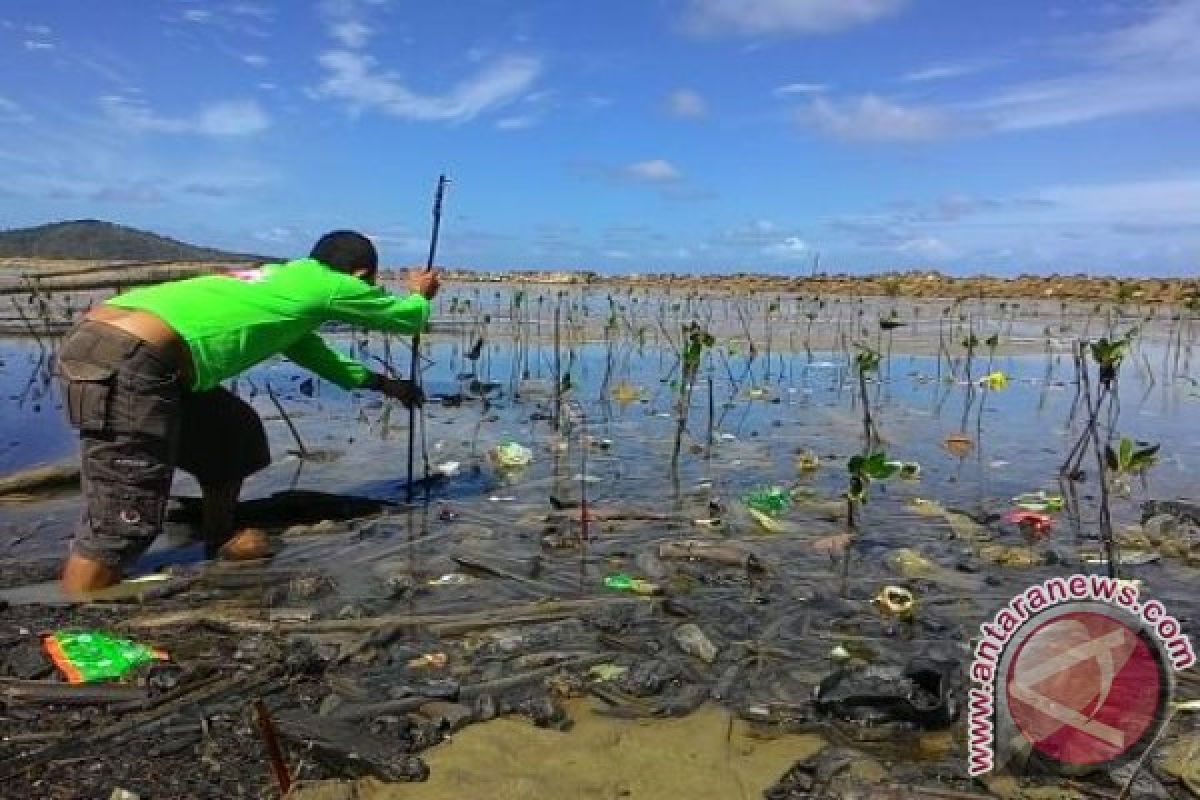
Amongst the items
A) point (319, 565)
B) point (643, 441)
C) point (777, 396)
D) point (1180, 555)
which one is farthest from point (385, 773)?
point (777, 396)

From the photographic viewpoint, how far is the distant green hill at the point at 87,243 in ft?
200

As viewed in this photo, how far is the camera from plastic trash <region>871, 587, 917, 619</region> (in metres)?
5.32

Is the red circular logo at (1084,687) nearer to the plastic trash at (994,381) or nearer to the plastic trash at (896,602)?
the plastic trash at (896,602)

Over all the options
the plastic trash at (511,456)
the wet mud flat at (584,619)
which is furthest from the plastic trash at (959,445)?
the plastic trash at (511,456)

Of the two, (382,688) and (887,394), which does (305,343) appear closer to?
(382,688)

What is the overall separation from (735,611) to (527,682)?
147 cm

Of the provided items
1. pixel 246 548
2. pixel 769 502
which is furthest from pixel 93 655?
pixel 769 502

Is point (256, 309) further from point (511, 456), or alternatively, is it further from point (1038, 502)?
point (1038, 502)

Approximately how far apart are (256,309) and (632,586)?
292cm

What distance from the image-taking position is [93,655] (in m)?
4.42

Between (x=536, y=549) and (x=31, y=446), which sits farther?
(x=31, y=446)

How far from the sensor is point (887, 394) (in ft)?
48.6

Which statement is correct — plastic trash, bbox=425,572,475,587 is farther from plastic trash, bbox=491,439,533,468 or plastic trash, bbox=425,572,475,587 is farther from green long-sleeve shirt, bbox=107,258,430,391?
plastic trash, bbox=491,439,533,468

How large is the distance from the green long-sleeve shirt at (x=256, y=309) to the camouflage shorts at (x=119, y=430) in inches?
9.3
